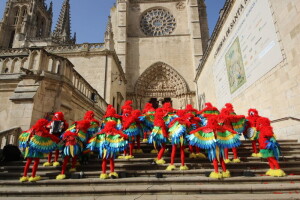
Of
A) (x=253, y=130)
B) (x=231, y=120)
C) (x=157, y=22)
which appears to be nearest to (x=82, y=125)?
(x=231, y=120)

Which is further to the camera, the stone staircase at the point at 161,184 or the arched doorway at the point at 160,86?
the arched doorway at the point at 160,86

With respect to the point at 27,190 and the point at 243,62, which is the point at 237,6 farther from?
the point at 27,190

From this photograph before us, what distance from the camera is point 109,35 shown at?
12.4 meters

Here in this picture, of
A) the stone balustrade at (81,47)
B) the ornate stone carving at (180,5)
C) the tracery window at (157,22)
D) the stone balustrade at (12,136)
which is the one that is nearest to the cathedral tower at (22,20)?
the tracery window at (157,22)

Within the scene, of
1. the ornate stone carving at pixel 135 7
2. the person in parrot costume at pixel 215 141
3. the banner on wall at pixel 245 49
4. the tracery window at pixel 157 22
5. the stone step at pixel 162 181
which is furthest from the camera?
the ornate stone carving at pixel 135 7

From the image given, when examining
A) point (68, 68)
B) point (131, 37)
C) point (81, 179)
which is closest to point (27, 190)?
point (81, 179)

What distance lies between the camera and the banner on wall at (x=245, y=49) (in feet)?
20.6

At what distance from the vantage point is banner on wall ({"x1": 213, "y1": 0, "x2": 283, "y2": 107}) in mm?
6269

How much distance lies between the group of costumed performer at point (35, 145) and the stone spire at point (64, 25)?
139ft

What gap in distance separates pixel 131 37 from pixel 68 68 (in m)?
14.5

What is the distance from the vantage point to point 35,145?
11.5 ft

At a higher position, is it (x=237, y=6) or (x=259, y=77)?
(x=237, y=6)

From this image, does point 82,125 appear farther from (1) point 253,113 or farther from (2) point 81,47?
(2) point 81,47

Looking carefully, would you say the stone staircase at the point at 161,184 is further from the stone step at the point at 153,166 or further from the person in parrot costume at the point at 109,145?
the person in parrot costume at the point at 109,145
